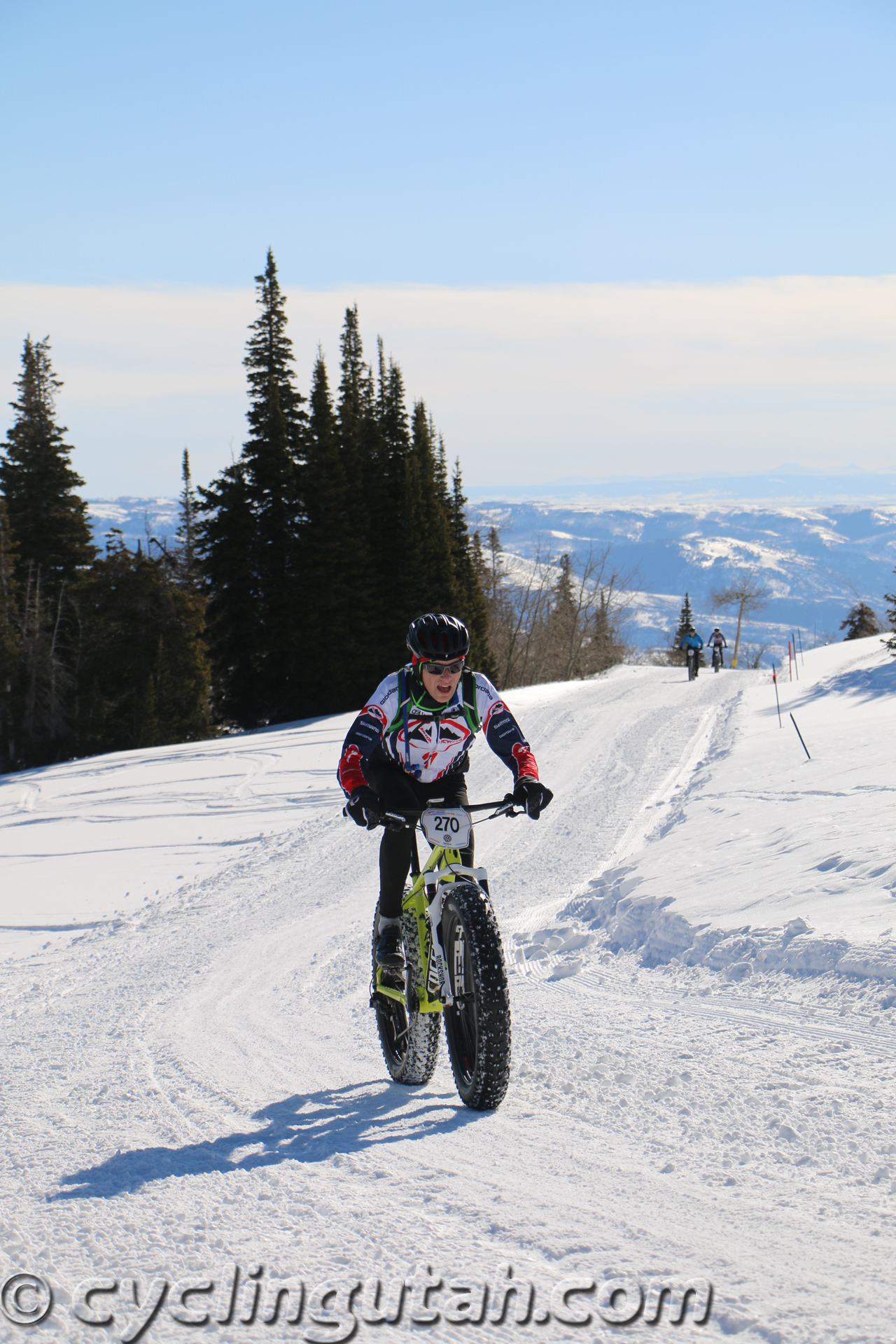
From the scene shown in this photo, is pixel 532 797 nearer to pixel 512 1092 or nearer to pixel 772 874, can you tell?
pixel 512 1092

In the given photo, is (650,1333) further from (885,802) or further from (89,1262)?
(885,802)

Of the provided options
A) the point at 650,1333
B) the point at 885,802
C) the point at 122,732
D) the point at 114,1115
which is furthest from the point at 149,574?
the point at 650,1333

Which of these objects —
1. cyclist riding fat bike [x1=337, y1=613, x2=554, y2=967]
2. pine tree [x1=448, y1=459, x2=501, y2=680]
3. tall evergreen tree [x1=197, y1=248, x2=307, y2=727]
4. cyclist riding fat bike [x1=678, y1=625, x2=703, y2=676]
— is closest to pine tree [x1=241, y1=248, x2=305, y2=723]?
tall evergreen tree [x1=197, y1=248, x2=307, y2=727]

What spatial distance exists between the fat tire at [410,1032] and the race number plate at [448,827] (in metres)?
0.54

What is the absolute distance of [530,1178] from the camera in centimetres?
339

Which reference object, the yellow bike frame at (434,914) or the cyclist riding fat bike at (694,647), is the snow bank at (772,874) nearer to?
the yellow bike frame at (434,914)

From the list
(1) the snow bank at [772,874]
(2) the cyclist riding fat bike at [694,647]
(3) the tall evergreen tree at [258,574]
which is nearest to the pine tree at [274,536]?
(3) the tall evergreen tree at [258,574]

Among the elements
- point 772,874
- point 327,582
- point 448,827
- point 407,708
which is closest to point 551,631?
point 327,582

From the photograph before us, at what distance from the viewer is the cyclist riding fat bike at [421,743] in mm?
4512

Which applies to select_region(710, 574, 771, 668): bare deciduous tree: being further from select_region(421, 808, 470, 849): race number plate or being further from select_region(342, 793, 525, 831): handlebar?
select_region(421, 808, 470, 849): race number plate

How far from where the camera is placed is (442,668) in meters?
4.53

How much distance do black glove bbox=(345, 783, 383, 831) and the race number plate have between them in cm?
22

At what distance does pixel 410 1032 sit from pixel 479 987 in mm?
819

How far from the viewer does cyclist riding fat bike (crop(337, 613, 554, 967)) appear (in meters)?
4.51
